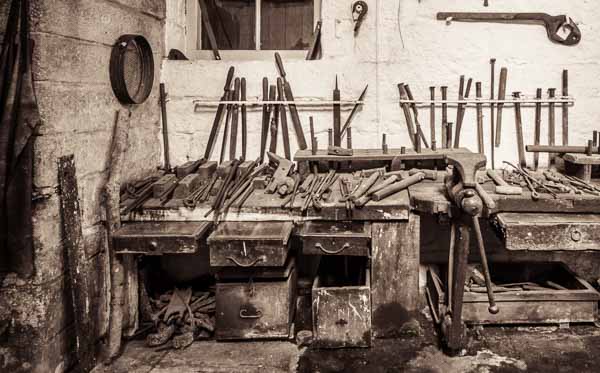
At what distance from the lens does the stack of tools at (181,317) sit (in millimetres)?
3443

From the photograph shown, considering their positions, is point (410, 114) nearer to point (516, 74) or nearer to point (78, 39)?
point (516, 74)

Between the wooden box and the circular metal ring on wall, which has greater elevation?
the circular metal ring on wall

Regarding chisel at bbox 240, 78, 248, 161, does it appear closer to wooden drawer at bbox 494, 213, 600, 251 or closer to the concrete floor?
the concrete floor

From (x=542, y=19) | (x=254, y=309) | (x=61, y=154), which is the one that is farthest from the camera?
(x=542, y=19)

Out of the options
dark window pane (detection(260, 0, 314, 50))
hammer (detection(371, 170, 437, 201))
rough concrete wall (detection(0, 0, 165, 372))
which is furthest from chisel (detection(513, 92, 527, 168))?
rough concrete wall (detection(0, 0, 165, 372))

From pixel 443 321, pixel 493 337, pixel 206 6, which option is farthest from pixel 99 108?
pixel 493 337

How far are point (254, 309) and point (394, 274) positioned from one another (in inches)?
33.3

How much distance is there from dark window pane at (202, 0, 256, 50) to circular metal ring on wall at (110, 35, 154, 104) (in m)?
0.85

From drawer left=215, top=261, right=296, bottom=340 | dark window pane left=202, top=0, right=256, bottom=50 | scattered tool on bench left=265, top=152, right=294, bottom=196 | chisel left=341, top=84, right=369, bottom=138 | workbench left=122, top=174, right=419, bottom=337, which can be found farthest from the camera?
dark window pane left=202, top=0, right=256, bottom=50

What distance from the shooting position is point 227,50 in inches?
180

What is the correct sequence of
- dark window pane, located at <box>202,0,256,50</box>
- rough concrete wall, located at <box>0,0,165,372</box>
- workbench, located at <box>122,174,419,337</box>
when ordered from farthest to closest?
1. dark window pane, located at <box>202,0,256,50</box>
2. workbench, located at <box>122,174,419,337</box>
3. rough concrete wall, located at <box>0,0,165,372</box>

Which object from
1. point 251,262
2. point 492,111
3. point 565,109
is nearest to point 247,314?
point 251,262

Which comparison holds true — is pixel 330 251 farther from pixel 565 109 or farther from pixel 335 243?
pixel 565 109

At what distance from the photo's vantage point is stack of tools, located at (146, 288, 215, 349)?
344cm
